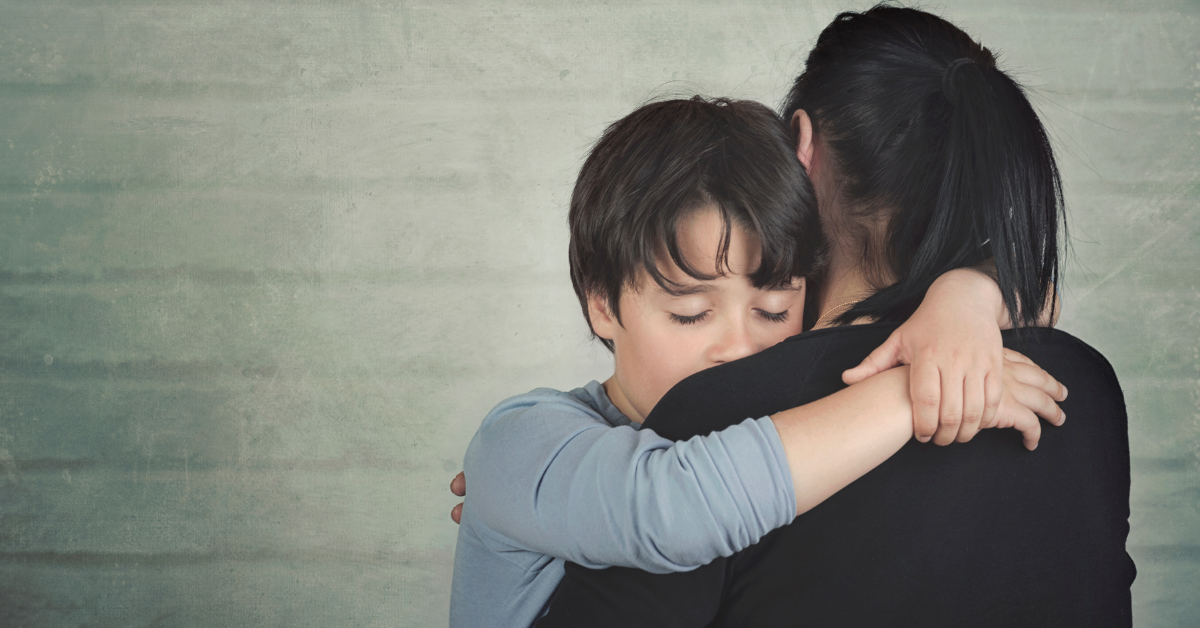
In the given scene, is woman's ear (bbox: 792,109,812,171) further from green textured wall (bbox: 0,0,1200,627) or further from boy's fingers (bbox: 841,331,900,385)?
green textured wall (bbox: 0,0,1200,627)

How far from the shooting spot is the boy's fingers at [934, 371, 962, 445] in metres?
0.70

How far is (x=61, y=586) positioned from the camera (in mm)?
2670

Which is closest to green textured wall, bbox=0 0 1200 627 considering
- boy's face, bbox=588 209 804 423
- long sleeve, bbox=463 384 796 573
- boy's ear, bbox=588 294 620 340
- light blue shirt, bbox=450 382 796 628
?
boy's ear, bbox=588 294 620 340

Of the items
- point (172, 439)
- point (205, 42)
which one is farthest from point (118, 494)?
point (205, 42)

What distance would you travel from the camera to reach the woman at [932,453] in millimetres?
693

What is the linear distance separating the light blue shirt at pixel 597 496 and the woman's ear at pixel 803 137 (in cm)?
47

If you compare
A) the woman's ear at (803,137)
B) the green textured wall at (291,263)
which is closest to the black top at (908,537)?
the woman's ear at (803,137)

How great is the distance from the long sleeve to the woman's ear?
1.66 ft

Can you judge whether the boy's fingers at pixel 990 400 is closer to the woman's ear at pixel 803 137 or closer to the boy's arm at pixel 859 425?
the boy's arm at pixel 859 425

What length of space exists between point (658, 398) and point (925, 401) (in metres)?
0.44

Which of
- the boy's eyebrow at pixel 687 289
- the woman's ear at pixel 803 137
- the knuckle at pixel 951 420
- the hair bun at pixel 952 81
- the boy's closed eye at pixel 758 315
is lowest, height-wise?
the boy's closed eye at pixel 758 315

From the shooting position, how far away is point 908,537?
69 cm

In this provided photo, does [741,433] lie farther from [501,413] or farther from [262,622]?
[262,622]

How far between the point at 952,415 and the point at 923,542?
0.12 m
